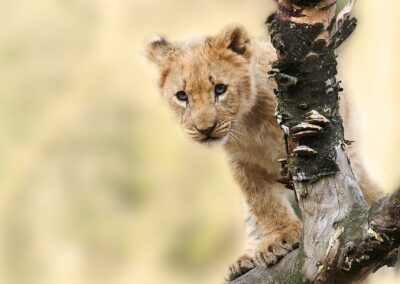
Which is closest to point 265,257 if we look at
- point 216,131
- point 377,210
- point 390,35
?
point 216,131

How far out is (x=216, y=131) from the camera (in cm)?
341

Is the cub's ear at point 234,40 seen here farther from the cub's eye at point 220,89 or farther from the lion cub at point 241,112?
the cub's eye at point 220,89

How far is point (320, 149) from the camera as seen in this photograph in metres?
2.36

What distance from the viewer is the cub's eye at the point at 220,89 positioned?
3.54 meters

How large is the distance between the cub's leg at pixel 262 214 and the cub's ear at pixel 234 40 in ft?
1.57

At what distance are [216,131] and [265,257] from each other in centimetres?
55

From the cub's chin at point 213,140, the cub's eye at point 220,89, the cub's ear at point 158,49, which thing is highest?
the cub's ear at point 158,49

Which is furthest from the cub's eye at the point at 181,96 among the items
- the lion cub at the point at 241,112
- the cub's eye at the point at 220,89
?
the cub's eye at the point at 220,89

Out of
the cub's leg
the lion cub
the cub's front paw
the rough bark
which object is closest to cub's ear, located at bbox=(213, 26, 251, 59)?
the lion cub

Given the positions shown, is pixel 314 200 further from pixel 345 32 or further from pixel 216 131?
pixel 216 131

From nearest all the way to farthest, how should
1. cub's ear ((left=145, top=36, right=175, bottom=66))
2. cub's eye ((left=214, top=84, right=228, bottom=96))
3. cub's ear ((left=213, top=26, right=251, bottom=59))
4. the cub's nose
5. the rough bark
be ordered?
the rough bark < the cub's nose < cub's eye ((left=214, top=84, right=228, bottom=96)) < cub's ear ((left=213, top=26, right=251, bottom=59)) < cub's ear ((left=145, top=36, right=175, bottom=66))

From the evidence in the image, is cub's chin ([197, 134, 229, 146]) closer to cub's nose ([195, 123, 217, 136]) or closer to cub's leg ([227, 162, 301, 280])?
cub's nose ([195, 123, 217, 136])

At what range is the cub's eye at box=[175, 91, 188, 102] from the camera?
3.60 metres

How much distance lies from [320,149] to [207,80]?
127 centimetres
